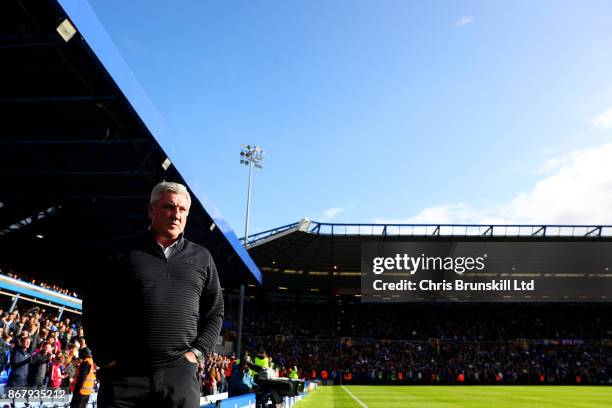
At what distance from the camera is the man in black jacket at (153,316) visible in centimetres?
280

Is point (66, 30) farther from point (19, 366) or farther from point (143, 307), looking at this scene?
point (143, 307)

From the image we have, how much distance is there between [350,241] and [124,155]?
31.1 meters

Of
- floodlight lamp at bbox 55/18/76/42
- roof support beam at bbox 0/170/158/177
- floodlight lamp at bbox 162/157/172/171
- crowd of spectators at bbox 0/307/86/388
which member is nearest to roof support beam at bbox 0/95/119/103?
floodlight lamp at bbox 55/18/76/42

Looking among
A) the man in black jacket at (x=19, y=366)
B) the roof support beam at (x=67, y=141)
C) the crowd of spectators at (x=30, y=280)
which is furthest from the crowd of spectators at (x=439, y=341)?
the man in black jacket at (x=19, y=366)

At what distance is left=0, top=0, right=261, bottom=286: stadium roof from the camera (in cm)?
1061

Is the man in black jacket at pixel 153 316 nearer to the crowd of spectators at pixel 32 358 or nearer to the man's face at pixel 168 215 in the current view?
the man's face at pixel 168 215

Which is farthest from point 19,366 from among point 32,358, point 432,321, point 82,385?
point 432,321

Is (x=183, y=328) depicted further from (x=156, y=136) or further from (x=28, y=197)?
(x=28, y=197)

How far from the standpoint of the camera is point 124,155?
17219 mm

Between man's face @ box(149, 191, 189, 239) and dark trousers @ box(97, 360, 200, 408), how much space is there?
73 cm

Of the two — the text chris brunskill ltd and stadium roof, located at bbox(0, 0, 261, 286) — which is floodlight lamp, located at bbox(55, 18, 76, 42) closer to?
stadium roof, located at bbox(0, 0, 261, 286)

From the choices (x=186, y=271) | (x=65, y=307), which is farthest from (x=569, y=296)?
(x=186, y=271)

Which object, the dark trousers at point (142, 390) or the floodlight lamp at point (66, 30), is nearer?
the dark trousers at point (142, 390)

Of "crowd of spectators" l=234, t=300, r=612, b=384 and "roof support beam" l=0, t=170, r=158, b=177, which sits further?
"crowd of spectators" l=234, t=300, r=612, b=384
